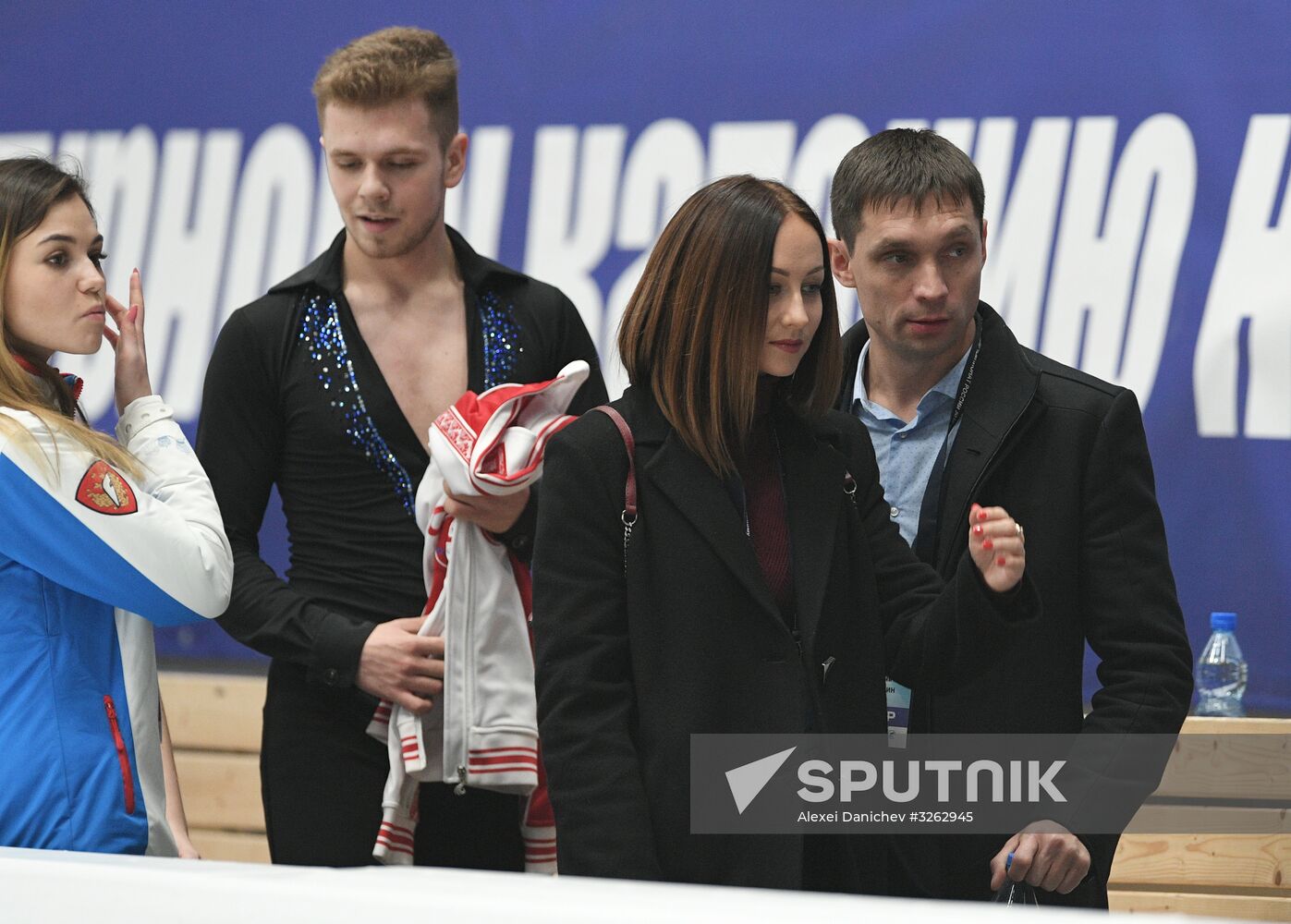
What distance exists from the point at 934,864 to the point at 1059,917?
928 millimetres

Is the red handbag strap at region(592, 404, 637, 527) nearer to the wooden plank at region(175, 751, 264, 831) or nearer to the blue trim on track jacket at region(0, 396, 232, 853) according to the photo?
the blue trim on track jacket at region(0, 396, 232, 853)

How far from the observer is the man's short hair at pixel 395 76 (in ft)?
7.86

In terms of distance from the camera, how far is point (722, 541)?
1771mm

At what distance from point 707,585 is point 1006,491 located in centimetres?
53

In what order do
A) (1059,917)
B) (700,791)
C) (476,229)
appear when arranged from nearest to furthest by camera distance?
1. (1059,917)
2. (700,791)
3. (476,229)

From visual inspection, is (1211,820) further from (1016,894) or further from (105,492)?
(105,492)

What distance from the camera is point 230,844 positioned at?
365 centimetres

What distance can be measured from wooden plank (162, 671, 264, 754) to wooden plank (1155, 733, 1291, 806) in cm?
198

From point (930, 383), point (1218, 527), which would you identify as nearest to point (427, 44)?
point (930, 383)

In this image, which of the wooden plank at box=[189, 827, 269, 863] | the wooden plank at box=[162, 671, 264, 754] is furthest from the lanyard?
the wooden plank at box=[189, 827, 269, 863]

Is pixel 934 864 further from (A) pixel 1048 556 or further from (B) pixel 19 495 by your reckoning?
(B) pixel 19 495

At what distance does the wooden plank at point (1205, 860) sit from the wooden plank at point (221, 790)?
6.25 feet

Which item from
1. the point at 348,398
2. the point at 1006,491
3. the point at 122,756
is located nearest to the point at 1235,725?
the point at 1006,491

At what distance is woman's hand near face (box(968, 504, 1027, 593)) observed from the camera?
5.72 ft
